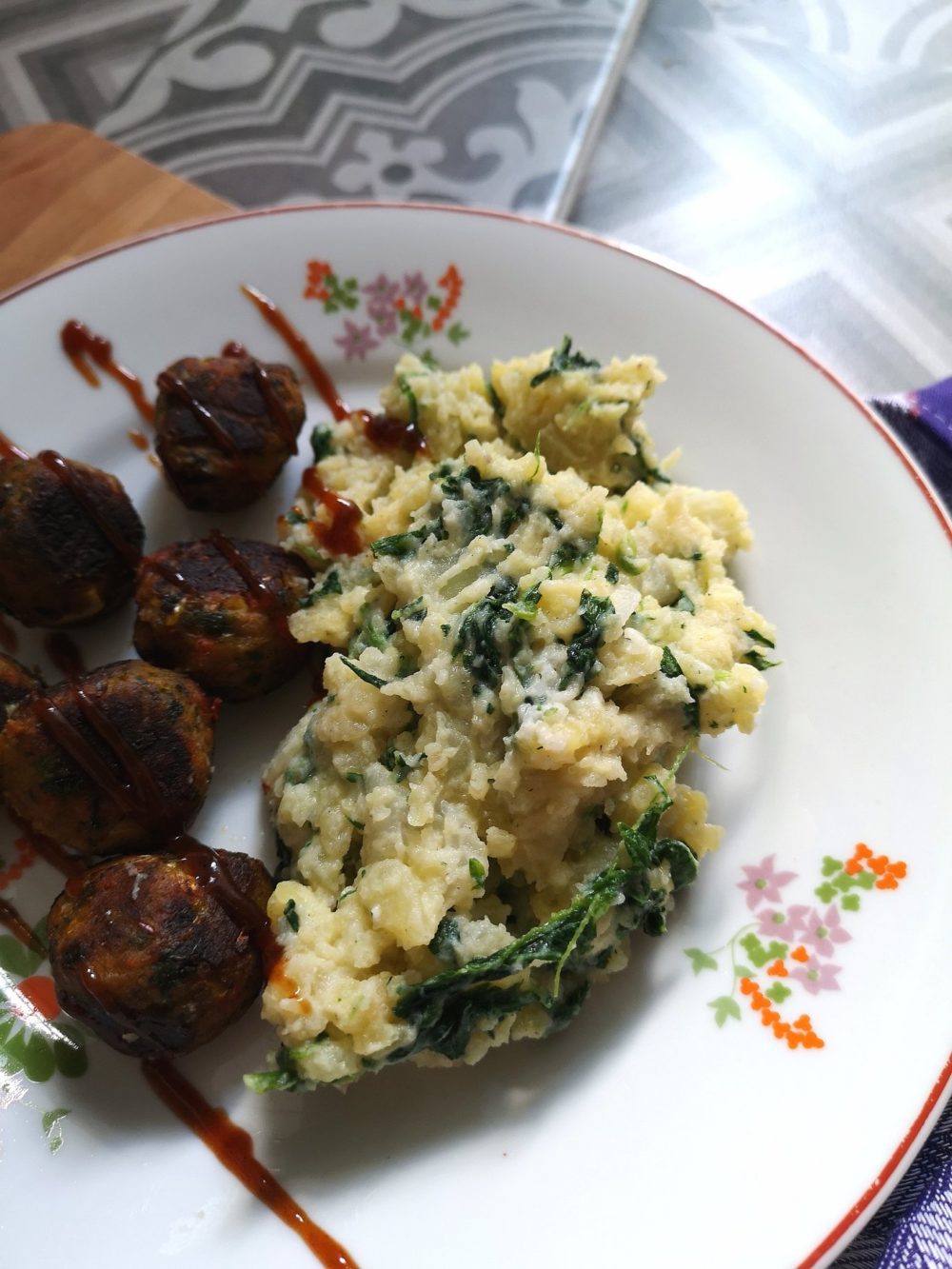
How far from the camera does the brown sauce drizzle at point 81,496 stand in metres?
2.69

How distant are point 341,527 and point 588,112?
337cm

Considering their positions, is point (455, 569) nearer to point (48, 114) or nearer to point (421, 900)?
point (421, 900)

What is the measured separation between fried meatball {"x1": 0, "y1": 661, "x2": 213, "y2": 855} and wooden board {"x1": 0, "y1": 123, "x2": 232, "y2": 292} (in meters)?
2.03

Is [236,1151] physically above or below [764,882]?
below

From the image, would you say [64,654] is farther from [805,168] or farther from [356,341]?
[805,168]

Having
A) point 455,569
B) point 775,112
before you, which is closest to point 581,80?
point 775,112

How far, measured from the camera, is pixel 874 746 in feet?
9.21

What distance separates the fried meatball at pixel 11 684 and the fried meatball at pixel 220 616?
296 millimetres

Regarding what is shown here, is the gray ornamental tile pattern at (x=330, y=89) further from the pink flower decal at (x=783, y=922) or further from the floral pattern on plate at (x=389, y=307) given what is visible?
the pink flower decal at (x=783, y=922)

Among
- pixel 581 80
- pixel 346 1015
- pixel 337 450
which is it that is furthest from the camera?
pixel 581 80

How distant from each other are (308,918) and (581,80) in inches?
184

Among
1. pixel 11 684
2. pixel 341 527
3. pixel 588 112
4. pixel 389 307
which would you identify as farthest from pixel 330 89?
pixel 11 684

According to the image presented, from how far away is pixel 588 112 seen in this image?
505 cm

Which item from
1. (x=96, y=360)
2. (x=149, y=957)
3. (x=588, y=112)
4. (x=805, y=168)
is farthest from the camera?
(x=588, y=112)
